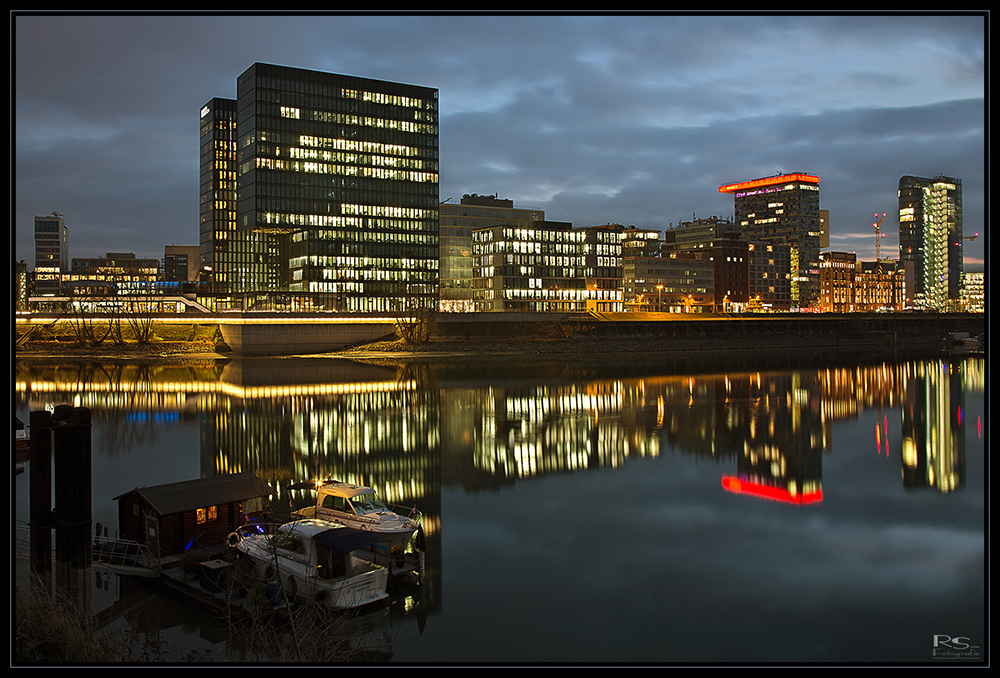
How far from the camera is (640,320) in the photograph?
15588 cm

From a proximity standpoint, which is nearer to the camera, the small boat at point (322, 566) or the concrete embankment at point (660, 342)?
the small boat at point (322, 566)

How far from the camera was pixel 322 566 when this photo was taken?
19672mm

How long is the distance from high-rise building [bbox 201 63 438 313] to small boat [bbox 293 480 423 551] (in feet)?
530

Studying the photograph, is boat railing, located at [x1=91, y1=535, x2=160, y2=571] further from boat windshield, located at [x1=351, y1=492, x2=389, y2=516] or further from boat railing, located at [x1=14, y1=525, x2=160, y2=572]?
boat windshield, located at [x1=351, y1=492, x2=389, y2=516]

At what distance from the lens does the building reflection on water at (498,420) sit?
38.3m

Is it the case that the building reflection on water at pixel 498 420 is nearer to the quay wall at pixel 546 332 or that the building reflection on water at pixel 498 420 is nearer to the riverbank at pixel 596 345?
the riverbank at pixel 596 345

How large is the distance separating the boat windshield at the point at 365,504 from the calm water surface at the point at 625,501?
239cm

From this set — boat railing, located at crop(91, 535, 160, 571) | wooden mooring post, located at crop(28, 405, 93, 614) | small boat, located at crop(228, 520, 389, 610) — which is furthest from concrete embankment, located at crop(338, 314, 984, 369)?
wooden mooring post, located at crop(28, 405, 93, 614)

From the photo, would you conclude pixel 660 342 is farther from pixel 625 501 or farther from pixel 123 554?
pixel 123 554

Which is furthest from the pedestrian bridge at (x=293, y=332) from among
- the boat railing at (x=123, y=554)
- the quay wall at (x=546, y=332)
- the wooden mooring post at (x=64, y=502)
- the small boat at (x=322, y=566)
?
the wooden mooring post at (x=64, y=502)

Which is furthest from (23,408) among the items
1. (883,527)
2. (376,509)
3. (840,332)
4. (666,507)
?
(840,332)

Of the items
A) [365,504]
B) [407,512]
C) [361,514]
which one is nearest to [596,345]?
[407,512]
